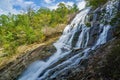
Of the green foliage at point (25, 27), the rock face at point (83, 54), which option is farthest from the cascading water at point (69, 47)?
the green foliage at point (25, 27)

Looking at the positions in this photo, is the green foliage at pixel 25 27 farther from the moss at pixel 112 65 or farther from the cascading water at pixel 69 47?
the moss at pixel 112 65

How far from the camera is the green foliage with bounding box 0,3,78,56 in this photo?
5134cm

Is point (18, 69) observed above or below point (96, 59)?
below

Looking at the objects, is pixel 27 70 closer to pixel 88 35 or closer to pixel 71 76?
pixel 88 35

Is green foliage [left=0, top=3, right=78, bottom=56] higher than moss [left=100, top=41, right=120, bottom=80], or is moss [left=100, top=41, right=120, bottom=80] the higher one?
moss [left=100, top=41, right=120, bottom=80]

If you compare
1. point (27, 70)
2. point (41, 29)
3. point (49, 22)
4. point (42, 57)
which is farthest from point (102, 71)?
point (49, 22)

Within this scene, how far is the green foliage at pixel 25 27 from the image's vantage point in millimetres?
51344

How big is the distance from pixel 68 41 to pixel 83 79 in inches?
901

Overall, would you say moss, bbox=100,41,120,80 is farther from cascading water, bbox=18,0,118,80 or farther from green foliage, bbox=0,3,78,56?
green foliage, bbox=0,3,78,56

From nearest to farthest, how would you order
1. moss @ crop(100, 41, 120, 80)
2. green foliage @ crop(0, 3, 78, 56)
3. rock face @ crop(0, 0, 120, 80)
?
moss @ crop(100, 41, 120, 80) < rock face @ crop(0, 0, 120, 80) < green foliage @ crop(0, 3, 78, 56)

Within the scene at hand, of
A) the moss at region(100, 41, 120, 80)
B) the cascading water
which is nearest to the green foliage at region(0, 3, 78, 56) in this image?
the cascading water

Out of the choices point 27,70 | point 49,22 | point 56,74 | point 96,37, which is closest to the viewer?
point 56,74

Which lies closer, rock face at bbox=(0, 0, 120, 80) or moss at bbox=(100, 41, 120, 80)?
moss at bbox=(100, 41, 120, 80)

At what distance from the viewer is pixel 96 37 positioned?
104ft
